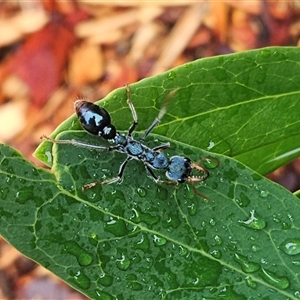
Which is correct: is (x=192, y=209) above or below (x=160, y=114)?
below

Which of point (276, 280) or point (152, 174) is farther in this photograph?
point (152, 174)

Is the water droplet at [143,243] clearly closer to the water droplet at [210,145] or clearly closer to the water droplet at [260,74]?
the water droplet at [210,145]

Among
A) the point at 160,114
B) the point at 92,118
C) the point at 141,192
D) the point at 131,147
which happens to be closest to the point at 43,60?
the point at 131,147

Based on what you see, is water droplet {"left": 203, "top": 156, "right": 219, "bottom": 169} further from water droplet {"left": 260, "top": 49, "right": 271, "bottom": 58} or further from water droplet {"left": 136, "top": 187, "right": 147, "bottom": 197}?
water droplet {"left": 260, "top": 49, "right": 271, "bottom": 58}

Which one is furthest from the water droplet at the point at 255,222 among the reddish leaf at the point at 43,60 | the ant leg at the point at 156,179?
the reddish leaf at the point at 43,60

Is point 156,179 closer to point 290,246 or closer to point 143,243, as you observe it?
point 143,243

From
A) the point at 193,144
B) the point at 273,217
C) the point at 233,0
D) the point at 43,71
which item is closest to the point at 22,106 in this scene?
the point at 43,71
